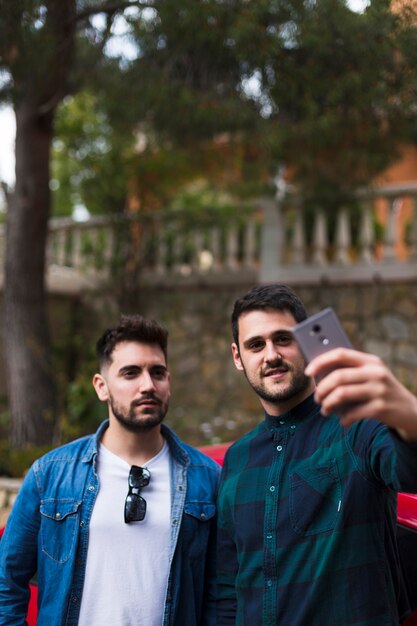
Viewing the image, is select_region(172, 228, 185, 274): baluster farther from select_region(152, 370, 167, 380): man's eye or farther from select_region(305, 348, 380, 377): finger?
select_region(305, 348, 380, 377): finger

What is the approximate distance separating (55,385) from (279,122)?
148 inches

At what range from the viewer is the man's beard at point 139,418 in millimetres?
2299

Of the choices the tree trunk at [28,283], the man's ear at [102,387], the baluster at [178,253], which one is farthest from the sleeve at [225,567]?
the baluster at [178,253]

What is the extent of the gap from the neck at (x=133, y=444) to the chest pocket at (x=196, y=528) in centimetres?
24

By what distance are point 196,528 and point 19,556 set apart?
0.59 meters

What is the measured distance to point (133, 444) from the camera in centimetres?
237

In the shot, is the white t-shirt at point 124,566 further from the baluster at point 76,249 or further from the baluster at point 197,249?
the baluster at point 76,249

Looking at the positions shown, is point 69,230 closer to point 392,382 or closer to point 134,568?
point 134,568

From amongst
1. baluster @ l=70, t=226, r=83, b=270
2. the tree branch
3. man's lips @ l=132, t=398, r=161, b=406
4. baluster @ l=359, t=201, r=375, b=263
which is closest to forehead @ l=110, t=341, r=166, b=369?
man's lips @ l=132, t=398, r=161, b=406

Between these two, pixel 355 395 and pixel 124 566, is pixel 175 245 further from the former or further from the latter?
pixel 355 395

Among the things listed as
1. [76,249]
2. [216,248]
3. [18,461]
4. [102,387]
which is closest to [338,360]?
[102,387]

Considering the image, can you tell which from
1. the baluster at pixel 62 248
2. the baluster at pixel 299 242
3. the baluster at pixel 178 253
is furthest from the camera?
the baluster at pixel 62 248

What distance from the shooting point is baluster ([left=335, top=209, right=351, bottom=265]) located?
24.6 ft

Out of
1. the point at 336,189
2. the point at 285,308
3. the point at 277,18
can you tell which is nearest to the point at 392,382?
the point at 285,308
